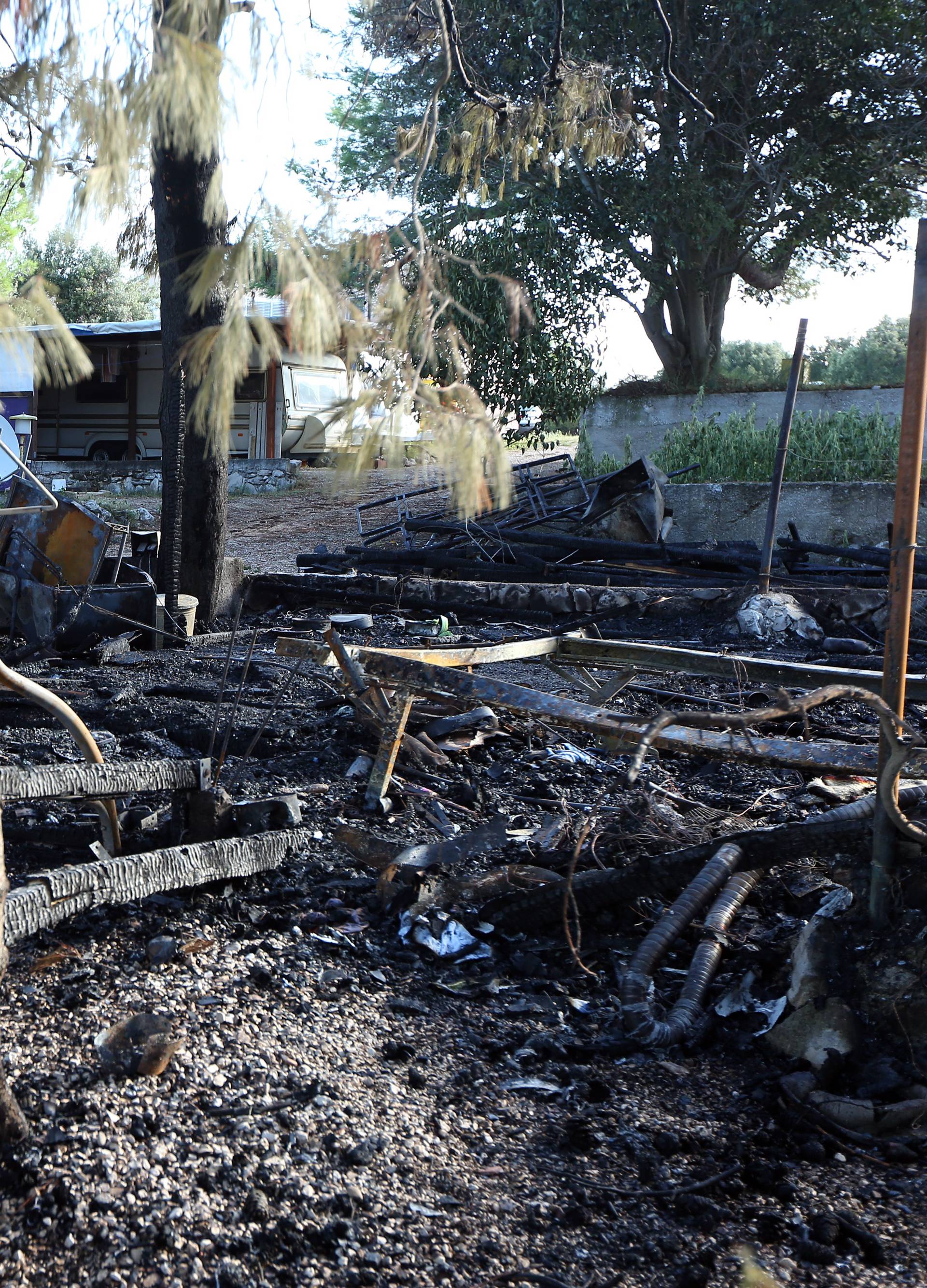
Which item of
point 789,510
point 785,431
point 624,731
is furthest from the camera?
point 789,510

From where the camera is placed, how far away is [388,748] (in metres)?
4.43

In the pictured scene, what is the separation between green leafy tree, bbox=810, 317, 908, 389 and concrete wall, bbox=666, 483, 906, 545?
1631 centimetres

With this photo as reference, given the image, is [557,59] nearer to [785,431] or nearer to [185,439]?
[785,431]

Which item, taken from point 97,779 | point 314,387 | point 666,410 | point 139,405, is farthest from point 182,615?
point 139,405

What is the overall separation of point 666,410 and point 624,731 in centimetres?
1508

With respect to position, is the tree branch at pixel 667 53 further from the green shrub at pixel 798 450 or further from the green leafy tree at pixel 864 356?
the green leafy tree at pixel 864 356

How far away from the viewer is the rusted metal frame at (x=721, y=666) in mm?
4258

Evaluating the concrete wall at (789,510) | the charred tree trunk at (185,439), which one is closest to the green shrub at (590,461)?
the concrete wall at (789,510)

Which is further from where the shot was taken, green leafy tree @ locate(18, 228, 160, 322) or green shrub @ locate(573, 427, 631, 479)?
green leafy tree @ locate(18, 228, 160, 322)

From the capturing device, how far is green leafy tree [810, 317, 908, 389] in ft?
92.8

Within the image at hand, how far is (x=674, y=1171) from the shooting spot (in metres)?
2.30

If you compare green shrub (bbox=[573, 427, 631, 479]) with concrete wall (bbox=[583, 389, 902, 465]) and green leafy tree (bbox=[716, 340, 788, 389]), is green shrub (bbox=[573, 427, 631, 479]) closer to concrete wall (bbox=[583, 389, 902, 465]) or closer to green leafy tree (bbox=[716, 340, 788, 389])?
concrete wall (bbox=[583, 389, 902, 465])

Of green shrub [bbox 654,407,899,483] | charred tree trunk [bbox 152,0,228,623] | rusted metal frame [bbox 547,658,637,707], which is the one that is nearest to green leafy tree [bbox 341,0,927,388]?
green shrub [bbox 654,407,899,483]

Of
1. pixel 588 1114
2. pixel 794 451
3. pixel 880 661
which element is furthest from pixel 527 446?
pixel 588 1114
